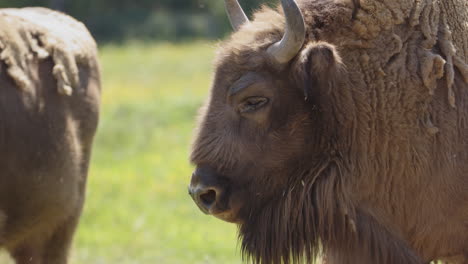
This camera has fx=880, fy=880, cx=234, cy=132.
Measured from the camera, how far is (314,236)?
4387 mm

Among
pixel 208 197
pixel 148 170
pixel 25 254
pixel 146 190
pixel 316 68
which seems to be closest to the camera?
pixel 316 68

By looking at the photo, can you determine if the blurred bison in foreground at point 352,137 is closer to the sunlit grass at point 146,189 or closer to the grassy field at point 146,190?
the grassy field at point 146,190

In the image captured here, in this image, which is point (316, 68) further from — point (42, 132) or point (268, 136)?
point (42, 132)

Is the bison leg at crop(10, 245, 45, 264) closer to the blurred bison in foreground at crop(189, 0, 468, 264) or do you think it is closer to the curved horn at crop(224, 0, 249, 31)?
the blurred bison in foreground at crop(189, 0, 468, 264)

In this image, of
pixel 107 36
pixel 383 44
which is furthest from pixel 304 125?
pixel 107 36

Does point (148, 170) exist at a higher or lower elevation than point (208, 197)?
lower

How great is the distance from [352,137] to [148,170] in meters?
8.41

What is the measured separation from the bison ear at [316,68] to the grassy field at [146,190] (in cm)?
79

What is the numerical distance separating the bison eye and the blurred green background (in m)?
0.67

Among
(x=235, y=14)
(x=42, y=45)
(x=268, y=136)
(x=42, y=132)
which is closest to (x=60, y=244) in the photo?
(x=42, y=132)

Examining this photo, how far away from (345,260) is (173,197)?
7.01m

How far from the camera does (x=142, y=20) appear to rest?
3594cm

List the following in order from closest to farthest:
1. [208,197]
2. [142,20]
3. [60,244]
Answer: [208,197], [60,244], [142,20]

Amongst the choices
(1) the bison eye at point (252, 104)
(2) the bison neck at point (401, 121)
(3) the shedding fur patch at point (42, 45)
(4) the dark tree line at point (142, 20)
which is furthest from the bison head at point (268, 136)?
(4) the dark tree line at point (142, 20)
